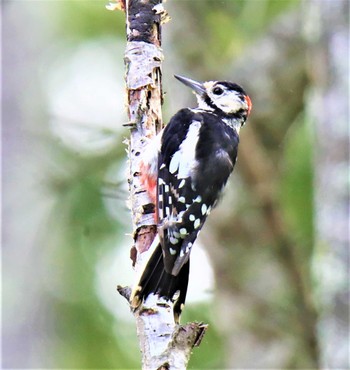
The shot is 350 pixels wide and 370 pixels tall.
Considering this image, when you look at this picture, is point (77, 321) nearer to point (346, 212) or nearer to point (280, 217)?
point (280, 217)

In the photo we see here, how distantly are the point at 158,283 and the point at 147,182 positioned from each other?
0.51 m

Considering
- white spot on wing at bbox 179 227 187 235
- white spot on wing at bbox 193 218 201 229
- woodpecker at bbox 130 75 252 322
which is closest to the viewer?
woodpecker at bbox 130 75 252 322

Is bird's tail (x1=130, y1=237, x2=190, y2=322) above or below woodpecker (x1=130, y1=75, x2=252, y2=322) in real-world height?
below

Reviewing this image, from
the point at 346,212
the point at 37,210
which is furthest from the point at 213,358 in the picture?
the point at 346,212

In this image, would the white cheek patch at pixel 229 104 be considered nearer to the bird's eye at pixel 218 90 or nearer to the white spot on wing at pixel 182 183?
the bird's eye at pixel 218 90

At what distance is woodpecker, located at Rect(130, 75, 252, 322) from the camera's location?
3531mm

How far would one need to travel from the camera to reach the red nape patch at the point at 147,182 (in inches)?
145

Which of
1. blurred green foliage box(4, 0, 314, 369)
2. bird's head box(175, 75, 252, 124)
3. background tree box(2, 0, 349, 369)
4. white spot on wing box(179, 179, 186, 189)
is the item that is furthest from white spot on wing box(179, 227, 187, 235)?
blurred green foliage box(4, 0, 314, 369)

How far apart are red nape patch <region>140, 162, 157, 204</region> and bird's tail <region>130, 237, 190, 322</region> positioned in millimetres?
235

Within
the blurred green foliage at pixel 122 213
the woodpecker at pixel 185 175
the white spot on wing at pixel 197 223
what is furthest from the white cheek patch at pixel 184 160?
the blurred green foliage at pixel 122 213

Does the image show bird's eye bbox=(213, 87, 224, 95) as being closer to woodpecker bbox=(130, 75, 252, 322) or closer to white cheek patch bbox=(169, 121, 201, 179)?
woodpecker bbox=(130, 75, 252, 322)

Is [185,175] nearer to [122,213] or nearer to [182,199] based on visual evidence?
[182,199]

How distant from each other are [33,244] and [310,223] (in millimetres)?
2438

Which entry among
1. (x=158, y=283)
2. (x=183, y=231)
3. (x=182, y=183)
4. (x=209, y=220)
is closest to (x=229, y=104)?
(x=182, y=183)
